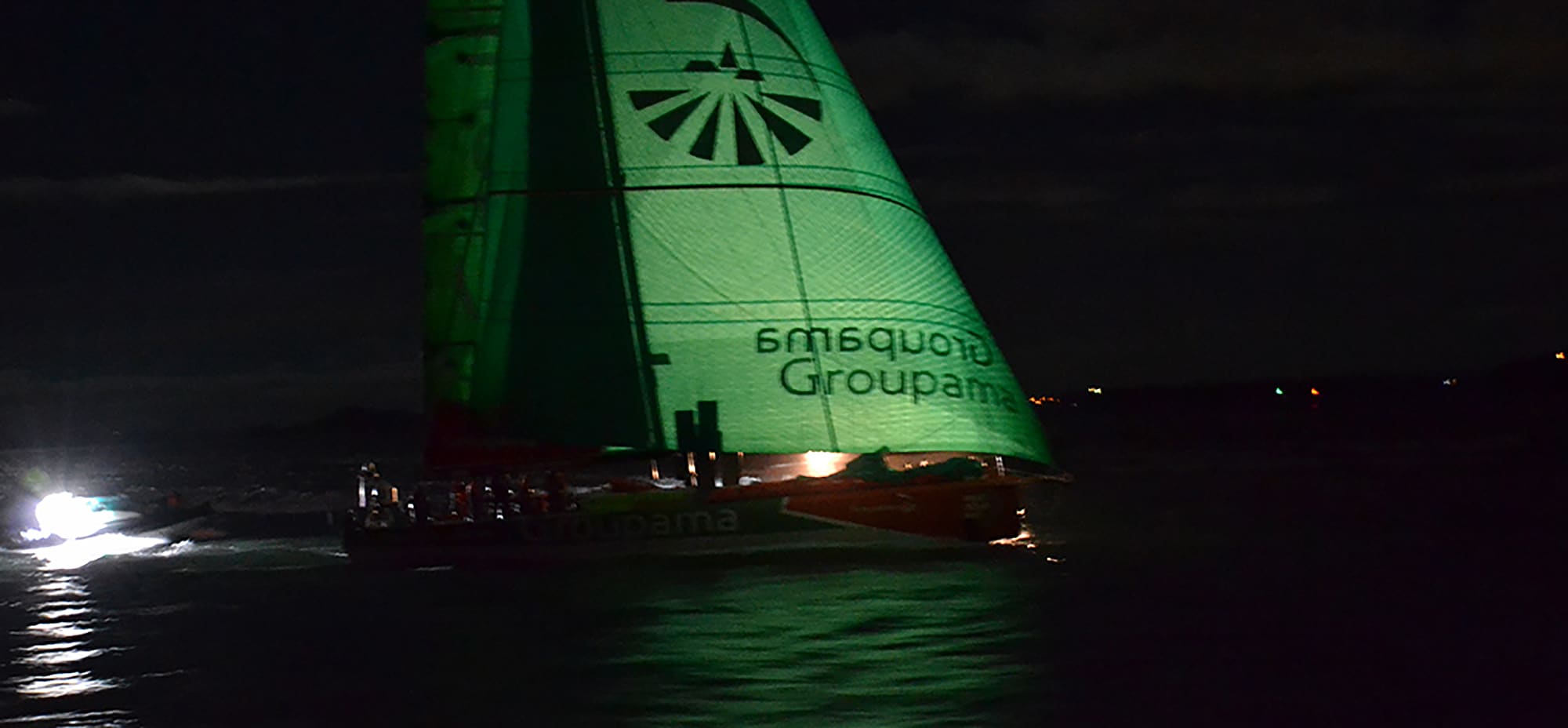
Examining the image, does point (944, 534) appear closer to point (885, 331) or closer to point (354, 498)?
point (885, 331)

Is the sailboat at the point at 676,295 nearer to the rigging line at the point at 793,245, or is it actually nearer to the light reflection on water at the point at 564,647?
the rigging line at the point at 793,245

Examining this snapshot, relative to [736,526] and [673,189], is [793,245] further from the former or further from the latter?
[736,526]

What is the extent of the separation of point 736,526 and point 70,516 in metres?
27.4

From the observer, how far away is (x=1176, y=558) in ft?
122

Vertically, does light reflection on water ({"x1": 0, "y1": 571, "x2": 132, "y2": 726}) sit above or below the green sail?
below

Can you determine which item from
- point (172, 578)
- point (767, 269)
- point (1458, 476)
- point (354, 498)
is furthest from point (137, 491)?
point (767, 269)

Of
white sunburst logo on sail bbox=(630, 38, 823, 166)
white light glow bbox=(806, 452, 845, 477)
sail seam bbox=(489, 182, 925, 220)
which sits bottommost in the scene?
white light glow bbox=(806, 452, 845, 477)

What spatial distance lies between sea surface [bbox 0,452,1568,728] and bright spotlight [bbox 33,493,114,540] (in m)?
11.3

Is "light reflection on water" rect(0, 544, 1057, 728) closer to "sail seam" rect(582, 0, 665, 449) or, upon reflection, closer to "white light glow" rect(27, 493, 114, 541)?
"sail seam" rect(582, 0, 665, 449)

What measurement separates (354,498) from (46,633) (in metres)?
52.6

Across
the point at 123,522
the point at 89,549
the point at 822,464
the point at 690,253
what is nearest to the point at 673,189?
the point at 690,253

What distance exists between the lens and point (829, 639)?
25.0 meters

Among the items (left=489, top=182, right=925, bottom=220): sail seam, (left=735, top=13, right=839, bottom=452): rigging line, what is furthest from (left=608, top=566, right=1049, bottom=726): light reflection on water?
(left=489, top=182, right=925, bottom=220): sail seam

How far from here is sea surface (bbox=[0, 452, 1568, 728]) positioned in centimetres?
2038
